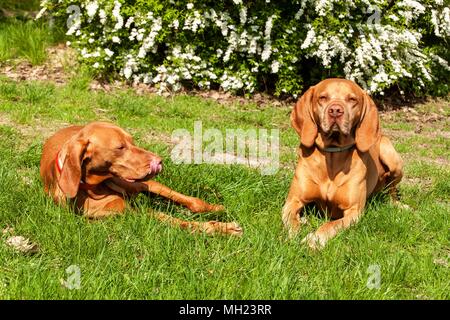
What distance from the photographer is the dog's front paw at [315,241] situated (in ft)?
12.0

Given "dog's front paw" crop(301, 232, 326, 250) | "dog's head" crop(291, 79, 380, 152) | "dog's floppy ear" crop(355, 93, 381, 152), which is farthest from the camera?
"dog's floppy ear" crop(355, 93, 381, 152)

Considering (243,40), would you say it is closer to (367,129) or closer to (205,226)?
(367,129)

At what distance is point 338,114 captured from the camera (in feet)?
13.4

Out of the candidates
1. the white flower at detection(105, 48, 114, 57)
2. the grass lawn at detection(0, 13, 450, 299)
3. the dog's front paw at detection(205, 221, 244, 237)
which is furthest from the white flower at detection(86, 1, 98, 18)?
the dog's front paw at detection(205, 221, 244, 237)

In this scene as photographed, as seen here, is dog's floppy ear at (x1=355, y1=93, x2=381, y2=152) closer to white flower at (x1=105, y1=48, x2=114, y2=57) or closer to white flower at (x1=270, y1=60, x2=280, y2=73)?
white flower at (x1=270, y1=60, x2=280, y2=73)

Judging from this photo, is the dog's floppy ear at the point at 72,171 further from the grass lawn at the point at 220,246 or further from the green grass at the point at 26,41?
the green grass at the point at 26,41

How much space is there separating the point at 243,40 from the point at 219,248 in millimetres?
5698

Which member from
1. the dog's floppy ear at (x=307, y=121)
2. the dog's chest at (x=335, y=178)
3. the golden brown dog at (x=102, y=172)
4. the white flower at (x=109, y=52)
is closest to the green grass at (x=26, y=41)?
the white flower at (x=109, y=52)

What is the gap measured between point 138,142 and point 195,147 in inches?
24.1

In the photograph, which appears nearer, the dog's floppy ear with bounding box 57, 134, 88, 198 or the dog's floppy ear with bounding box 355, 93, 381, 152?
the dog's floppy ear with bounding box 57, 134, 88, 198

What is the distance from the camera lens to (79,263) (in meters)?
3.25

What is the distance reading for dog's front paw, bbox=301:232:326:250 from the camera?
3.65m

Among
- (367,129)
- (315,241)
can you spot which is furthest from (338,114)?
(315,241)

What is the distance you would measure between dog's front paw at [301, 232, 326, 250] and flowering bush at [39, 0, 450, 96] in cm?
519
